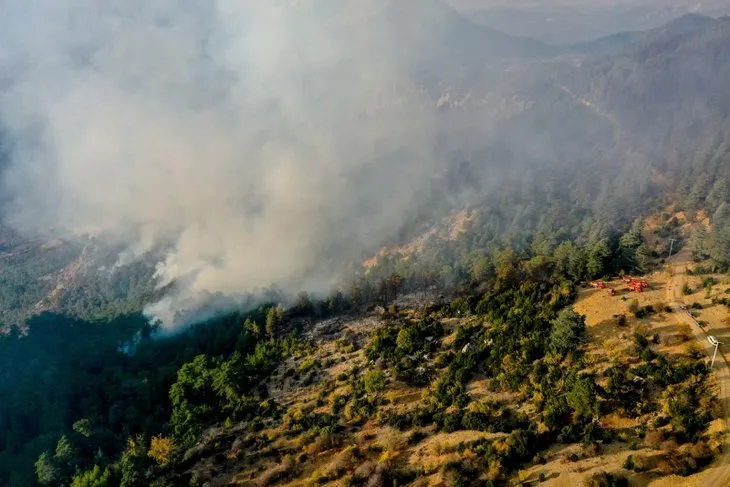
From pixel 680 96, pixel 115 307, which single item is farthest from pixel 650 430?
pixel 115 307

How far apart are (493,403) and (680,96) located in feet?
409

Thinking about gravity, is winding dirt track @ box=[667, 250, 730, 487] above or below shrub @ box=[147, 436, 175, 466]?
below

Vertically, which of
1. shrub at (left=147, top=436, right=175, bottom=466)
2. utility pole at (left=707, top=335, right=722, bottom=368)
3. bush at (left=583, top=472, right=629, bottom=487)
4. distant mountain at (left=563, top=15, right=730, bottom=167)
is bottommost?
bush at (left=583, top=472, right=629, bottom=487)

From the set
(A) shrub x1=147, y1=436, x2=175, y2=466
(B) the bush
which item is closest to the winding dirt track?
(B) the bush

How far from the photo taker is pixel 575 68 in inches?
6383

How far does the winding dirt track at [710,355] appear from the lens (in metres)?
32.8

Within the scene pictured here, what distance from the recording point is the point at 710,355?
147ft

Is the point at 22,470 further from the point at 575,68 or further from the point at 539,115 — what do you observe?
the point at 575,68

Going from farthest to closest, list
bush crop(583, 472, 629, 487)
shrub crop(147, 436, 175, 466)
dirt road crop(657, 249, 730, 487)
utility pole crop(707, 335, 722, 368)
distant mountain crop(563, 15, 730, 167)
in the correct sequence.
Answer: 1. distant mountain crop(563, 15, 730, 167)
2. shrub crop(147, 436, 175, 466)
3. utility pole crop(707, 335, 722, 368)
4. bush crop(583, 472, 629, 487)
5. dirt road crop(657, 249, 730, 487)

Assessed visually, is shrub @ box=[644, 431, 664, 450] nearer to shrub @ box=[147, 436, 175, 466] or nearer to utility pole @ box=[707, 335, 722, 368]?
utility pole @ box=[707, 335, 722, 368]

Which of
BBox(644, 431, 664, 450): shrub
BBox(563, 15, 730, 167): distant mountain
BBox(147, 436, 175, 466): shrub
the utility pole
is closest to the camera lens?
BBox(644, 431, 664, 450): shrub

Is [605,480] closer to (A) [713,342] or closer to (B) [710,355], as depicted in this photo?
(B) [710,355]

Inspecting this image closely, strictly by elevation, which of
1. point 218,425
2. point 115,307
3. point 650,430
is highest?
point 115,307

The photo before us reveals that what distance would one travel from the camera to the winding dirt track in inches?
1289
